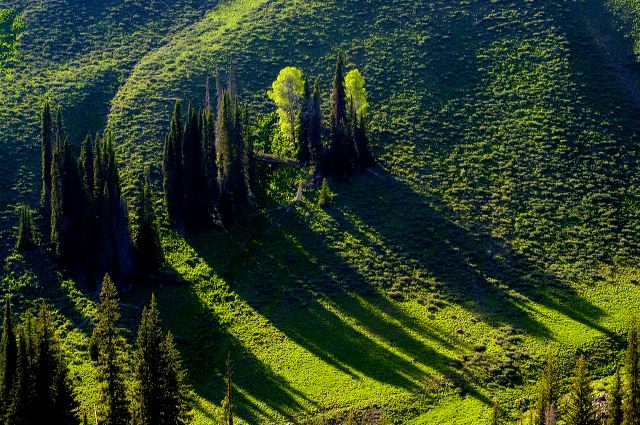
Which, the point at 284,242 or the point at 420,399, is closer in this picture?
the point at 420,399

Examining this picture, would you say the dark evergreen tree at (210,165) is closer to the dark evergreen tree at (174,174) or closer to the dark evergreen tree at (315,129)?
the dark evergreen tree at (174,174)

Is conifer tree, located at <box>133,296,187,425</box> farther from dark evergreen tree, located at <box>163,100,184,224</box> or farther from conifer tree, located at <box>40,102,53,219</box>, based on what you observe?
conifer tree, located at <box>40,102,53,219</box>

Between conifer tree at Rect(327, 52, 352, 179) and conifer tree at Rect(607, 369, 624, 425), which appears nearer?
conifer tree at Rect(607, 369, 624, 425)

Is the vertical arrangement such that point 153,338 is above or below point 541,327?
below

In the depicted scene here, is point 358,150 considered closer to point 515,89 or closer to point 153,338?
point 515,89

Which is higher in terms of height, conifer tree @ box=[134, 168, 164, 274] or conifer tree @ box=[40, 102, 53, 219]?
conifer tree @ box=[40, 102, 53, 219]

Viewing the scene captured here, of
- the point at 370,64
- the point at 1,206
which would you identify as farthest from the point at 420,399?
the point at 370,64

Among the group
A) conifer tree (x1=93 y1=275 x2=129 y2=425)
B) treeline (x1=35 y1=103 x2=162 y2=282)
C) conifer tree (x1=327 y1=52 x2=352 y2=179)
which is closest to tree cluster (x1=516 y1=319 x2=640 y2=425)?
conifer tree (x1=93 y1=275 x2=129 y2=425)
